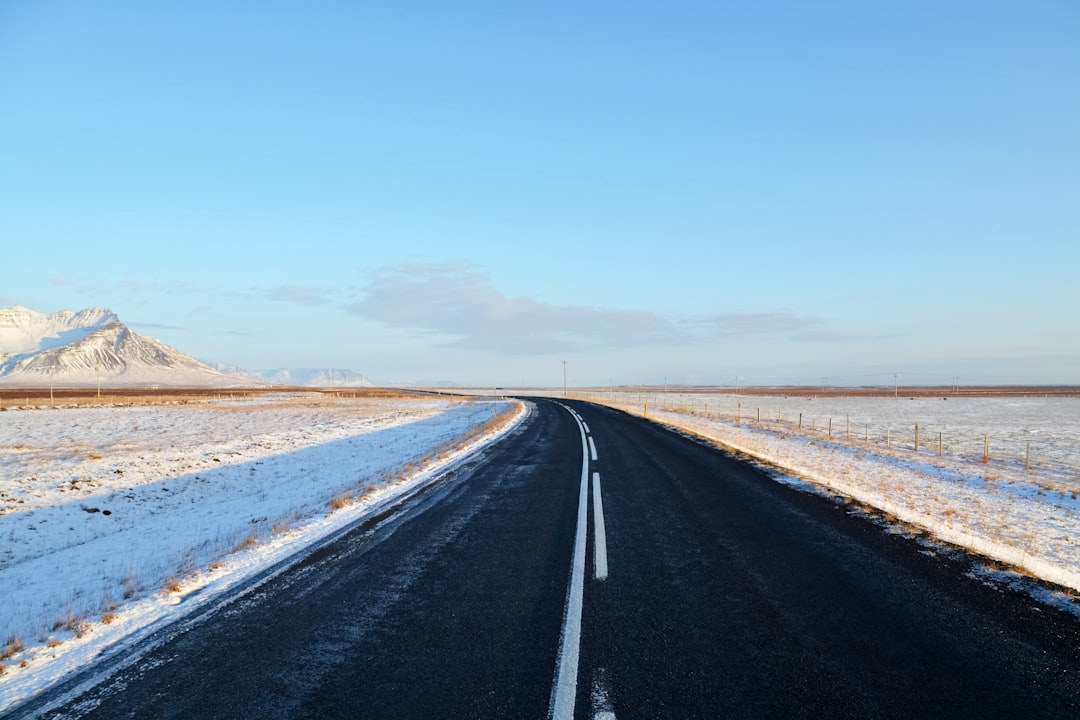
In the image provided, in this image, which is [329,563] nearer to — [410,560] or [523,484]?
[410,560]

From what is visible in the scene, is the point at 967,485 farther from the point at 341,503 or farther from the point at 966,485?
the point at 341,503

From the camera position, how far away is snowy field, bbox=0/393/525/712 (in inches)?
202

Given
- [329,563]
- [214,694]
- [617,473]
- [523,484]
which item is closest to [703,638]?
[214,694]

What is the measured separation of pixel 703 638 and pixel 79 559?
9364 millimetres

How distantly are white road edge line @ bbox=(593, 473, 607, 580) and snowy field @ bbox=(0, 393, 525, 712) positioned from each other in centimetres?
382

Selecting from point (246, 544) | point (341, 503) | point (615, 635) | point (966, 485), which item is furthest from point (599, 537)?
point (966, 485)

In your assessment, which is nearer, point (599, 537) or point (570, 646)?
point (570, 646)

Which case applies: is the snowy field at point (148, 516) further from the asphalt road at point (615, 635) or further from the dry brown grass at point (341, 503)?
the asphalt road at point (615, 635)

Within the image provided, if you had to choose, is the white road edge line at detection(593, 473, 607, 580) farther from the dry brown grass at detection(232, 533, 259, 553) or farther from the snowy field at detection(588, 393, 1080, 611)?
the dry brown grass at detection(232, 533, 259, 553)

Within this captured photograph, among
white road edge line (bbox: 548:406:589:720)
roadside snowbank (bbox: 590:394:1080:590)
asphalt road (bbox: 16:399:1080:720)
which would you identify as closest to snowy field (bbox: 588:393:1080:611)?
roadside snowbank (bbox: 590:394:1080:590)

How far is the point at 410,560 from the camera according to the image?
6.64 m

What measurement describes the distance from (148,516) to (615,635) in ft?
39.2

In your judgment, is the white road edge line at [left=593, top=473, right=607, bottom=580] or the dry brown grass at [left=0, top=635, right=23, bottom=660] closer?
the dry brown grass at [left=0, top=635, right=23, bottom=660]

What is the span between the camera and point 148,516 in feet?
39.9
